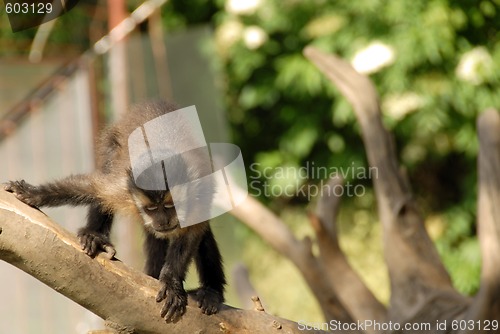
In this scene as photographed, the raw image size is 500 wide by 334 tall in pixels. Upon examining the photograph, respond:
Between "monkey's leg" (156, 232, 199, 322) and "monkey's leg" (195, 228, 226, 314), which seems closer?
"monkey's leg" (156, 232, 199, 322)

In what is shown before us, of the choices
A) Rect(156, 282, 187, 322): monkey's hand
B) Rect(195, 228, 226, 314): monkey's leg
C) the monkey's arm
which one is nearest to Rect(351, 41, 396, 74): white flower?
Rect(195, 228, 226, 314): monkey's leg

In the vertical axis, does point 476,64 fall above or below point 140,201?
below

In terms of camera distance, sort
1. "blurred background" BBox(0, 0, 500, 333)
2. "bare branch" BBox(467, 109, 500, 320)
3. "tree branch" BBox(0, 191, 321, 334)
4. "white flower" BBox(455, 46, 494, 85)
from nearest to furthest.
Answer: "tree branch" BBox(0, 191, 321, 334) → "bare branch" BBox(467, 109, 500, 320) → "blurred background" BBox(0, 0, 500, 333) → "white flower" BBox(455, 46, 494, 85)

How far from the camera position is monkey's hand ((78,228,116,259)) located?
102 inches

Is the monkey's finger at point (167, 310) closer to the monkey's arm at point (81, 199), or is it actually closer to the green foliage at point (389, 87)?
the monkey's arm at point (81, 199)

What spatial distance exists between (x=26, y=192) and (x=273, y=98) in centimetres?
468

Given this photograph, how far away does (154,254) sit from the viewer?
3.40 metres

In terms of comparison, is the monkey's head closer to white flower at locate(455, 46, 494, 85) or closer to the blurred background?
the blurred background

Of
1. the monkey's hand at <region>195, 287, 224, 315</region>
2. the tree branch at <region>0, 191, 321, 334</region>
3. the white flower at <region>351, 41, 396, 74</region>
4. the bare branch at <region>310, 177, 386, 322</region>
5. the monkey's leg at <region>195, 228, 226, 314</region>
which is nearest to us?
the tree branch at <region>0, 191, 321, 334</region>

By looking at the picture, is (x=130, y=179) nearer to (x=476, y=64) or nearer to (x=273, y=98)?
(x=476, y=64)

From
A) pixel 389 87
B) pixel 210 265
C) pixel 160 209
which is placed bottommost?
pixel 389 87

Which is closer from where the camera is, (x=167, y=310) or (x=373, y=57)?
(x=167, y=310)

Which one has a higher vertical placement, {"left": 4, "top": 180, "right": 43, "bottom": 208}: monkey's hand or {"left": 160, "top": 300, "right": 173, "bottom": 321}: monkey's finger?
{"left": 4, "top": 180, "right": 43, "bottom": 208}: monkey's hand

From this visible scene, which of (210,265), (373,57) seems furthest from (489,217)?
(373,57)
